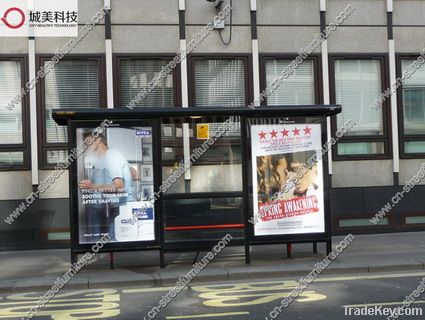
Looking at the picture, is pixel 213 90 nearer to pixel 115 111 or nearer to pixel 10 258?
pixel 115 111

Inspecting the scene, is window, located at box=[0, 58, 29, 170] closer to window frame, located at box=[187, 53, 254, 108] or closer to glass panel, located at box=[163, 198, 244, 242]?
window frame, located at box=[187, 53, 254, 108]

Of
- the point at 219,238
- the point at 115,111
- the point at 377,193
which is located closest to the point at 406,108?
the point at 377,193

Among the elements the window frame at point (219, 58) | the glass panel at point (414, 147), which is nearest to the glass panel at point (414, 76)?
the glass panel at point (414, 147)

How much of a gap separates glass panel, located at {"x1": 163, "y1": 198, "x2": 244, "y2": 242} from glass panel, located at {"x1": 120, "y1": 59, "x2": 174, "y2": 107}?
3.80m

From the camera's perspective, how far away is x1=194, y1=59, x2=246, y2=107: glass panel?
12.7 meters

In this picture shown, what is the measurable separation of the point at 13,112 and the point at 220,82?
15.0 feet

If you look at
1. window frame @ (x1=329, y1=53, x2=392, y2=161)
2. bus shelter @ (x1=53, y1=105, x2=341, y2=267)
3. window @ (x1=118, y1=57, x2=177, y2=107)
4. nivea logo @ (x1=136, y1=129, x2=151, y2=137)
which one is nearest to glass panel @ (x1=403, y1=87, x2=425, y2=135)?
window frame @ (x1=329, y1=53, x2=392, y2=161)

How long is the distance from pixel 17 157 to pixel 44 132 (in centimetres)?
77

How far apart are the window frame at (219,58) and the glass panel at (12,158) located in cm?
384

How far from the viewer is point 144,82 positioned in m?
12.5

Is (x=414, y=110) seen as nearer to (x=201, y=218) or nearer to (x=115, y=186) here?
(x=201, y=218)

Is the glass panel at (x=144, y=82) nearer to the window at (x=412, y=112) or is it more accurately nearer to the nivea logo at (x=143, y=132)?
the nivea logo at (x=143, y=132)

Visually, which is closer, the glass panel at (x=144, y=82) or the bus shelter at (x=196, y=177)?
the bus shelter at (x=196, y=177)

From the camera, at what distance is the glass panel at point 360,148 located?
1294 cm
